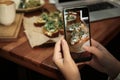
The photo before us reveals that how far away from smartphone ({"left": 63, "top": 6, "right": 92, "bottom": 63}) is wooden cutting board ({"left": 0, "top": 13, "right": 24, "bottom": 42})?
0.78ft

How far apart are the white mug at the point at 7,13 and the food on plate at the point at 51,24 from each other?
10cm

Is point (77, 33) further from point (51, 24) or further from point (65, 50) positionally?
point (51, 24)

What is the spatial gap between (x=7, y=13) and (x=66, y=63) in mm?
365

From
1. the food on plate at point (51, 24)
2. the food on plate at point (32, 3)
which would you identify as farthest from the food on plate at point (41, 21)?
the food on plate at point (32, 3)

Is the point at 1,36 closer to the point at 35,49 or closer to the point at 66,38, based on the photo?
the point at 35,49

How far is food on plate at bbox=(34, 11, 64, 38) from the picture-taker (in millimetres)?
874

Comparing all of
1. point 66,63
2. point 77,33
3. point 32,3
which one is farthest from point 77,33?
point 32,3

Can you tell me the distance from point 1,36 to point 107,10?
0.51 metres

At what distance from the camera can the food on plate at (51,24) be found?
2.87 ft

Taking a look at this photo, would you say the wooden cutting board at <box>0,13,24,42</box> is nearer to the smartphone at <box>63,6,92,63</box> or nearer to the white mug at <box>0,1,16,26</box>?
the white mug at <box>0,1,16,26</box>

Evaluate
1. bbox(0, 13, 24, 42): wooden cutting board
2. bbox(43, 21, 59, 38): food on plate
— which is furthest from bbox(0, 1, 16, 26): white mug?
bbox(43, 21, 59, 38): food on plate

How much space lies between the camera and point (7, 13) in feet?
2.98

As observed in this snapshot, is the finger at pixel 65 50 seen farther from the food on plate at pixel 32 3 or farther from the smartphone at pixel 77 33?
the food on plate at pixel 32 3

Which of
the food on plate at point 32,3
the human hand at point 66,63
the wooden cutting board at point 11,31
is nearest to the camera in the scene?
the human hand at point 66,63
